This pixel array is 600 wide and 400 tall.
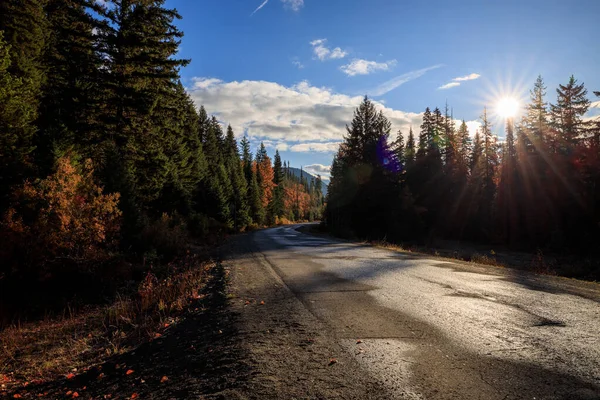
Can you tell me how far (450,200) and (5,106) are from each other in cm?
4198

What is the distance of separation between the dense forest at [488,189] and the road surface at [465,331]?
79.4ft

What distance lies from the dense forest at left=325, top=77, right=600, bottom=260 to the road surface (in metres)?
24.2

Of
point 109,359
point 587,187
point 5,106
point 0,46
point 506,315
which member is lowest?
point 109,359

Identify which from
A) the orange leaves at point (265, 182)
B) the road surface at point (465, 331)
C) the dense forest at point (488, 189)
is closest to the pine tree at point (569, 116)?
the dense forest at point (488, 189)

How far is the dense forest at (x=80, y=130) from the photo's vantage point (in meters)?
13.5

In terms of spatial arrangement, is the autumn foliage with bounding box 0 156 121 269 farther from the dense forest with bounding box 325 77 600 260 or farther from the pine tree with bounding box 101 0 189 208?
the dense forest with bounding box 325 77 600 260

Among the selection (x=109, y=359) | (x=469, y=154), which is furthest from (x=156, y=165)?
(x=469, y=154)

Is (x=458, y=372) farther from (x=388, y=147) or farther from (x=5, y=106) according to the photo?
(x=388, y=147)

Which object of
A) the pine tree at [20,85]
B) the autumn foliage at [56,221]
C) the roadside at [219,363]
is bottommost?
the roadside at [219,363]

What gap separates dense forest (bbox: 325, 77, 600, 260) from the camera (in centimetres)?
2903

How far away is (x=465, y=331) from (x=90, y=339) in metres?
6.47

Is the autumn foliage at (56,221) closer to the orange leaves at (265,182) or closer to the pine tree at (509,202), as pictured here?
the pine tree at (509,202)

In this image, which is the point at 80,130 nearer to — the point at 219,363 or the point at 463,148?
the point at 219,363

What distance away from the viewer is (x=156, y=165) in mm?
21672
